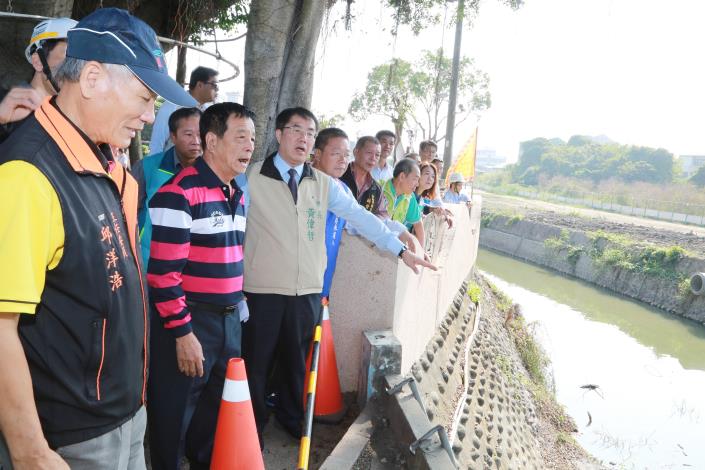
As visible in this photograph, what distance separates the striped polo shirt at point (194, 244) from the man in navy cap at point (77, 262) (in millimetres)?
629

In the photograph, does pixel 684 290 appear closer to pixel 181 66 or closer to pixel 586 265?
pixel 586 265

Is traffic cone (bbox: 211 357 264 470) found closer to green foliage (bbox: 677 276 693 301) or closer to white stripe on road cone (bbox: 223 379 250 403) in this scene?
white stripe on road cone (bbox: 223 379 250 403)

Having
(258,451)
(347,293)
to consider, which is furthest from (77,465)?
(347,293)

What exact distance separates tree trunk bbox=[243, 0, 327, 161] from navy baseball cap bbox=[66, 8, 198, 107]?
2.98 m

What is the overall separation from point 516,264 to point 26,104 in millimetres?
23532

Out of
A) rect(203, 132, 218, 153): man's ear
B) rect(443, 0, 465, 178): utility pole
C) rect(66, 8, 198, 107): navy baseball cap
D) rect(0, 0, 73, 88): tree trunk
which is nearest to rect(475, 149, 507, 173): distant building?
rect(443, 0, 465, 178): utility pole

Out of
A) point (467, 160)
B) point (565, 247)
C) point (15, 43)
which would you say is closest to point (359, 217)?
point (15, 43)

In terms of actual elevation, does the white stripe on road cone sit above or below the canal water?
above

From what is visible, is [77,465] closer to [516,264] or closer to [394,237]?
[394,237]

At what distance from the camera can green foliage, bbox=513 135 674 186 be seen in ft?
156

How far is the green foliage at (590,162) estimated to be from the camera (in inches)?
1869

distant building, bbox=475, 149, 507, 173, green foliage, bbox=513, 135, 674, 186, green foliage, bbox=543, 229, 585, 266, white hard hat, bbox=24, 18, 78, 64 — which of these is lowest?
green foliage, bbox=543, 229, 585, 266

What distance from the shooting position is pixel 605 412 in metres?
10.4

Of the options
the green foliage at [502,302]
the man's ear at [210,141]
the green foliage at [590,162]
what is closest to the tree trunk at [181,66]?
the man's ear at [210,141]
